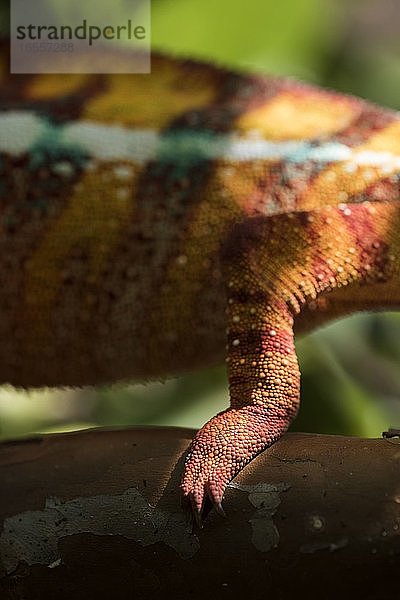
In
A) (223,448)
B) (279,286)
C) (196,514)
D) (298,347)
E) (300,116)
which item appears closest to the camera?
(196,514)

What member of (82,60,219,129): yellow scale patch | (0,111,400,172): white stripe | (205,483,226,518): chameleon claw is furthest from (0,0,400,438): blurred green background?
(205,483,226,518): chameleon claw

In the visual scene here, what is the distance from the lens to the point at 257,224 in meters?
1.66

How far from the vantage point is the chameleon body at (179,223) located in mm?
1664

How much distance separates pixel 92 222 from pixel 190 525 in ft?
2.35

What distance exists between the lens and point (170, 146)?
71.9 inches

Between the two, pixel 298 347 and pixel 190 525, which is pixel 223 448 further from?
pixel 298 347

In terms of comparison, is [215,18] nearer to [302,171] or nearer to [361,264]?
[302,171]

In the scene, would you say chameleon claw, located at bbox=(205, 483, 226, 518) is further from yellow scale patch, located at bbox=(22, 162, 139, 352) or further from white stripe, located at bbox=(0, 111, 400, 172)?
white stripe, located at bbox=(0, 111, 400, 172)

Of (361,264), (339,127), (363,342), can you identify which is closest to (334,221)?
(361,264)

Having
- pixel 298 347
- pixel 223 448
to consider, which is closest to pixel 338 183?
pixel 223 448

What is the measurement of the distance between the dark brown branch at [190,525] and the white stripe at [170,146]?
608 mm

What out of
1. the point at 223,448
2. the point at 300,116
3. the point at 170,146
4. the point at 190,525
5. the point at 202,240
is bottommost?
the point at 190,525

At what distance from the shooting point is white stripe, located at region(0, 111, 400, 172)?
181 centimetres

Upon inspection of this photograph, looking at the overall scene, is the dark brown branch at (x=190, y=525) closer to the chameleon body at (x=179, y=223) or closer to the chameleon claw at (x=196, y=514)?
the chameleon claw at (x=196, y=514)
